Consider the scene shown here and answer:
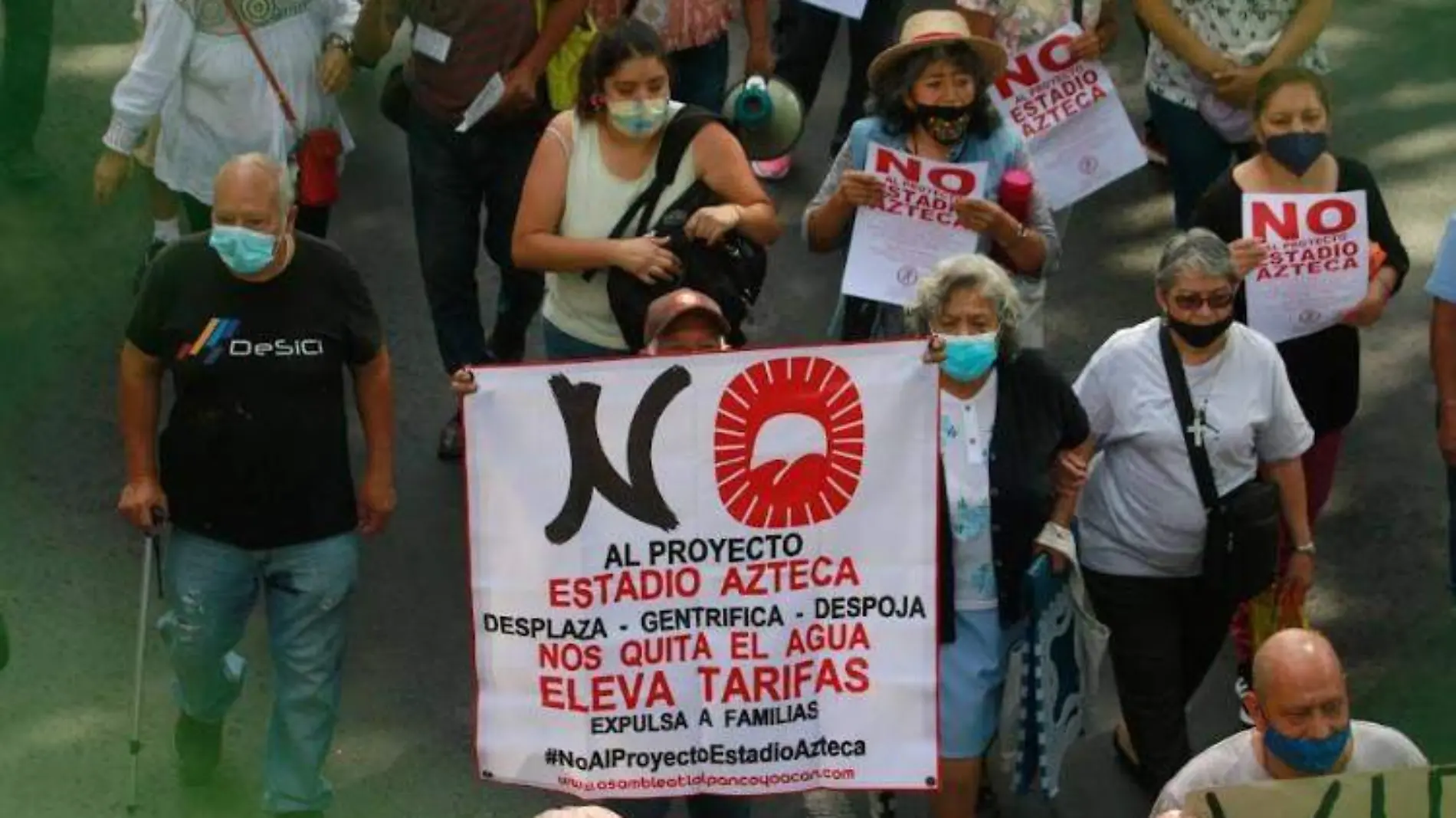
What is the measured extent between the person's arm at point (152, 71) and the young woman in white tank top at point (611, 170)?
57.3 inches

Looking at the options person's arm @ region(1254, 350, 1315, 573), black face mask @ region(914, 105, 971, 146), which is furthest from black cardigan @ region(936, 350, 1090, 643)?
black face mask @ region(914, 105, 971, 146)

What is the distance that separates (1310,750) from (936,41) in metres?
2.58

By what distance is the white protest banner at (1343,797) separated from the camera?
Result: 21.6ft

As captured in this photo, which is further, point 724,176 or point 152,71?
point 152,71

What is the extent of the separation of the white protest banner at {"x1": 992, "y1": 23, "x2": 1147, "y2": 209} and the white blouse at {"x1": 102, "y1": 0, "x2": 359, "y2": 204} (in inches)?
81.1

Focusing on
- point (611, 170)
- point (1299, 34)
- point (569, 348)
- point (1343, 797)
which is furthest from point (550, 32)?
point (1343, 797)

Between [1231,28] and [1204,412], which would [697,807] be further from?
[1231,28]

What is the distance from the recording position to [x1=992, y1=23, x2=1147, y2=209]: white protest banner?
948cm

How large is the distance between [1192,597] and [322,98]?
3.16 m

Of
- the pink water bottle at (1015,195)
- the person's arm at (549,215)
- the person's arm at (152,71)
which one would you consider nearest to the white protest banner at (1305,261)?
the pink water bottle at (1015,195)

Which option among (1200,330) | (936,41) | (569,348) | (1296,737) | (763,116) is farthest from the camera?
(763,116)

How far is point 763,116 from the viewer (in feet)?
30.9

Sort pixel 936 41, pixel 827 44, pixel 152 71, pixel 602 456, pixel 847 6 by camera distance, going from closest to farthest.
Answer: pixel 602 456 → pixel 936 41 → pixel 152 71 → pixel 847 6 → pixel 827 44

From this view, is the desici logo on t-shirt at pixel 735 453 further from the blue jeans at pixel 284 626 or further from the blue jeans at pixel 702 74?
the blue jeans at pixel 702 74
